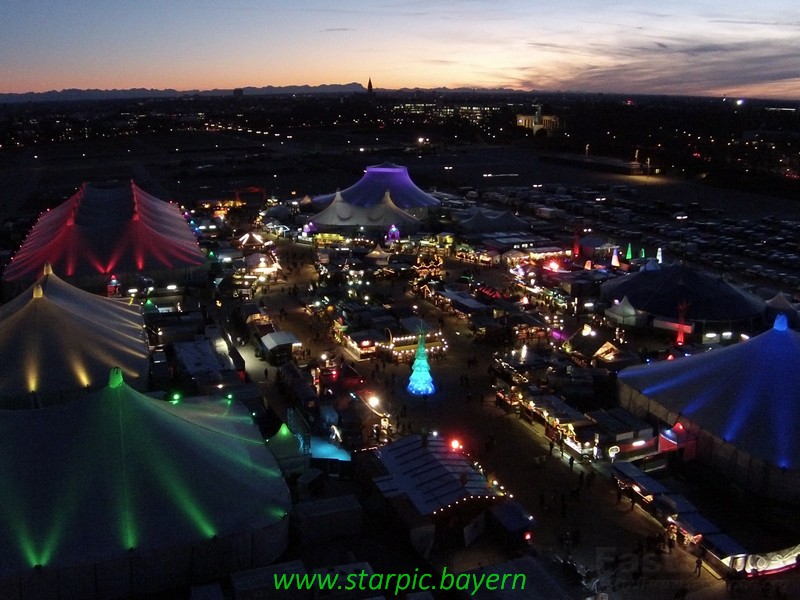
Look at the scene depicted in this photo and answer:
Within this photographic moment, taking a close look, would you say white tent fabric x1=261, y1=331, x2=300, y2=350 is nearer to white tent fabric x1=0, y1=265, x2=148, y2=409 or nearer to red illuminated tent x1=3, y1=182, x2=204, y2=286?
white tent fabric x1=0, y1=265, x2=148, y2=409

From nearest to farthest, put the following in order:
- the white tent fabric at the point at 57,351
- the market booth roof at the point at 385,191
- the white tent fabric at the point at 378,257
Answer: the white tent fabric at the point at 57,351
the white tent fabric at the point at 378,257
the market booth roof at the point at 385,191

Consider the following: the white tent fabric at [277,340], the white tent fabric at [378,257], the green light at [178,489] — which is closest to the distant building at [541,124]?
the white tent fabric at [378,257]

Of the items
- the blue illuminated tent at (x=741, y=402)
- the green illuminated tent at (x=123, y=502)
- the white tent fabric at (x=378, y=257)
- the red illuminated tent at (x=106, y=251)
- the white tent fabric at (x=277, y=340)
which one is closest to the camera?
the green illuminated tent at (x=123, y=502)

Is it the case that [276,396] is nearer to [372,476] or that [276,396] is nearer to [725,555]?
[372,476]

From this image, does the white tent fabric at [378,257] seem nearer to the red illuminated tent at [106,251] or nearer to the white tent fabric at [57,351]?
the red illuminated tent at [106,251]

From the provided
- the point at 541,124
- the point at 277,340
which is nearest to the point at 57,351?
the point at 277,340

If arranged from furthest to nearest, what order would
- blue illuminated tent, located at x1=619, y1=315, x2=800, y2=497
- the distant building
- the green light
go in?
the distant building
blue illuminated tent, located at x1=619, y1=315, x2=800, y2=497
the green light

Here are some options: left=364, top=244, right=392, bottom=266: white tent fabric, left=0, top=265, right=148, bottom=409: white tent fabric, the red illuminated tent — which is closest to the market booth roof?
left=364, top=244, right=392, bottom=266: white tent fabric
